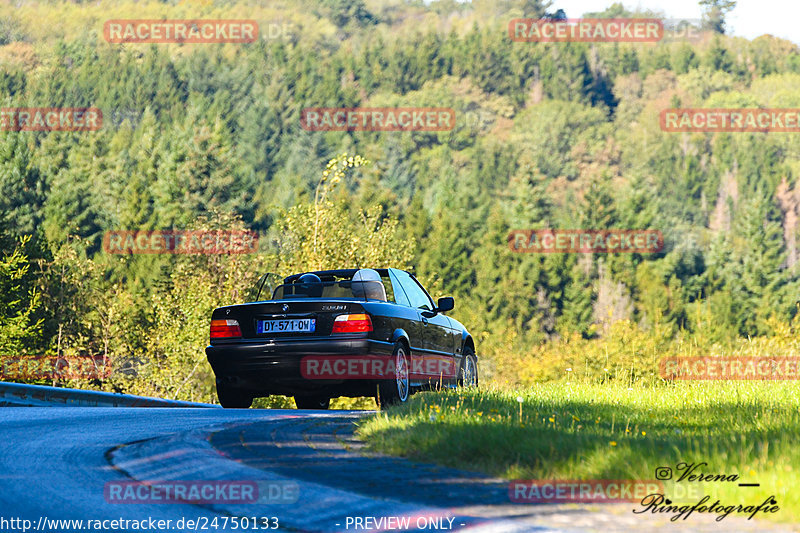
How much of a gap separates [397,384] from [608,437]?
4.58 metres

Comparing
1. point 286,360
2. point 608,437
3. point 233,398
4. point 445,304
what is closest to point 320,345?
point 286,360

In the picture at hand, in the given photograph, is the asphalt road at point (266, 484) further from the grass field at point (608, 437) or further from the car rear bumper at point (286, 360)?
the car rear bumper at point (286, 360)

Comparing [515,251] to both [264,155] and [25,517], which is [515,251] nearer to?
[264,155]

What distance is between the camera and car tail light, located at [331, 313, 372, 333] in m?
10.7

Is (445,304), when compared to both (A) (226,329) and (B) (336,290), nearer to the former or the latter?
(B) (336,290)

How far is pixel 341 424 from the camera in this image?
28.4 feet

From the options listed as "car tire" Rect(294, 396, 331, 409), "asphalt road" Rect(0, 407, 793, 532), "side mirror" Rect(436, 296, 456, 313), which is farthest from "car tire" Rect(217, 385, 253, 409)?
"asphalt road" Rect(0, 407, 793, 532)

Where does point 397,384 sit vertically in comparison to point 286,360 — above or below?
below

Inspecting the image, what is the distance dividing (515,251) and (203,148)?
31354 millimetres

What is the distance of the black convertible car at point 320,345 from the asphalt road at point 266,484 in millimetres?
2555

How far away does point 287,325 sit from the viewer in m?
10.9

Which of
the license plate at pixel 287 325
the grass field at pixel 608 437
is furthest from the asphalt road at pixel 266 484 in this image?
the license plate at pixel 287 325

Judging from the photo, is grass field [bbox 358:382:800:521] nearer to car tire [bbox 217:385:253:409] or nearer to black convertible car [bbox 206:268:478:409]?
black convertible car [bbox 206:268:478:409]

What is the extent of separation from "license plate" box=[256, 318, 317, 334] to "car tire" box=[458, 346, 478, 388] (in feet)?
11.8
